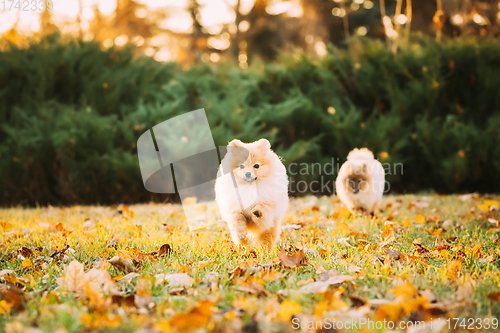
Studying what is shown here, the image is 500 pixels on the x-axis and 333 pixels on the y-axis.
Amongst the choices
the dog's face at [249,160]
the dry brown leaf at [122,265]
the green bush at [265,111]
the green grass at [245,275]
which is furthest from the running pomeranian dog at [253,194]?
the green bush at [265,111]

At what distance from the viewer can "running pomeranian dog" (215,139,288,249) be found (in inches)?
112

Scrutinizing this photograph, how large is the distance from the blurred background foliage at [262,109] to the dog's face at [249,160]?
2.99 metres

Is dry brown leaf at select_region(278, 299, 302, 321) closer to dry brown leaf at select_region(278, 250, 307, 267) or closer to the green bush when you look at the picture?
dry brown leaf at select_region(278, 250, 307, 267)

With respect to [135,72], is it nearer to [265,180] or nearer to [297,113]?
[297,113]

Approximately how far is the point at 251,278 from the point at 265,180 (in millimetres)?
1098

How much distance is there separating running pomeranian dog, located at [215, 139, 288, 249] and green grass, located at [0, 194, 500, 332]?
18cm

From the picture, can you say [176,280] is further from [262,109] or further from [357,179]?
[262,109]

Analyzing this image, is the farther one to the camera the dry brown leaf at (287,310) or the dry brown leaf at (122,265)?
the dry brown leaf at (122,265)

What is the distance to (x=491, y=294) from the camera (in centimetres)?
171

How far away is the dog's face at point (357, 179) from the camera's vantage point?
4.63 m

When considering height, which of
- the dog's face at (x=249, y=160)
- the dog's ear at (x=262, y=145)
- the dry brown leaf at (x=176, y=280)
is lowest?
the dry brown leaf at (x=176, y=280)

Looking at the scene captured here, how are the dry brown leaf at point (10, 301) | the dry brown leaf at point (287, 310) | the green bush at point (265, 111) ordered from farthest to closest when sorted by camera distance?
the green bush at point (265, 111), the dry brown leaf at point (10, 301), the dry brown leaf at point (287, 310)

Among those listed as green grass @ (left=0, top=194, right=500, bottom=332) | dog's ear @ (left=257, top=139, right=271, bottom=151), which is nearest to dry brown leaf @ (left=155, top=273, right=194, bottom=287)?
green grass @ (left=0, top=194, right=500, bottom=332)

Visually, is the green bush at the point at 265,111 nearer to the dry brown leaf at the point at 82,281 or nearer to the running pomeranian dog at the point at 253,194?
the running pomeranian dog at the point at 253,194
